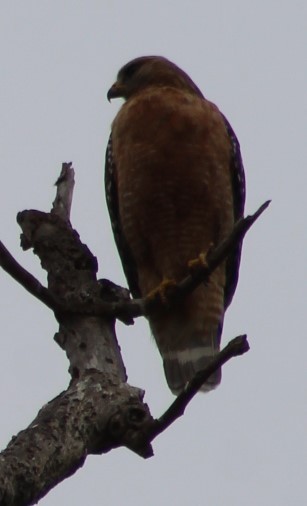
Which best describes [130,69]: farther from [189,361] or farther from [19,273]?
[19,273]

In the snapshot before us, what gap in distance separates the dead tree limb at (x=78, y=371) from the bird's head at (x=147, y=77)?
1.71 meters

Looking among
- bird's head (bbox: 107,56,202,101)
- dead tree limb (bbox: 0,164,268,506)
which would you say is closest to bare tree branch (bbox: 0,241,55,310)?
dead tree limb (bbox: 0,164,268,506)

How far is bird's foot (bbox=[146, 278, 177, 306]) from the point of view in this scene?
210 inches

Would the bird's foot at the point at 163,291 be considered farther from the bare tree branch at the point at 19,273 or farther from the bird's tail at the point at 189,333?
the bare tree branch at the point at 19,273

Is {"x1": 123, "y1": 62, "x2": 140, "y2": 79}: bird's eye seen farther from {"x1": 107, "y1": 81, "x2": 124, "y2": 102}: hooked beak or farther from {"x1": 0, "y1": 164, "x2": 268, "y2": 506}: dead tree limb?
{"x1": 0, "y1": 164, "x2": 268, "y2": 506}: dead tree limb

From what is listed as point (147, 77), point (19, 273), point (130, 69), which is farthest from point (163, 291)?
point (130, 69)

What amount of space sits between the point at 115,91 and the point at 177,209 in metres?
1.57

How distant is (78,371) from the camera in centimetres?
445

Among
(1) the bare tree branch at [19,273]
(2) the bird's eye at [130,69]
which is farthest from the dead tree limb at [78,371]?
(2) the bird's eye at [130,69]

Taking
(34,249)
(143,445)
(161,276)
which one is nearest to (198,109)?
(161,276)

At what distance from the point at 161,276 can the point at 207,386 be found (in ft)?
2.58

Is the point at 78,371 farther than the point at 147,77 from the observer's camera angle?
No

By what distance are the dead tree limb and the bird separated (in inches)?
27.8

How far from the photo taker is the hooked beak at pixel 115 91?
7324 millimetres
